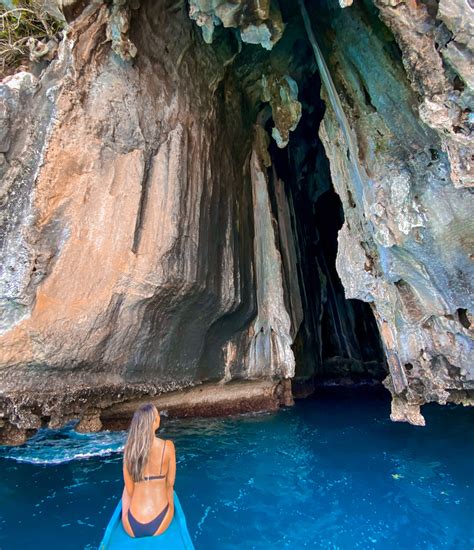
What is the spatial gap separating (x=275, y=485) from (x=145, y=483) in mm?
3215

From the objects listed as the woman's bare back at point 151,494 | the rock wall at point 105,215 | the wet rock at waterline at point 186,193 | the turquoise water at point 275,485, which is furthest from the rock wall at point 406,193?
the woman's bare back at point 151,494

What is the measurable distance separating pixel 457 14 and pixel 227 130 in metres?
4.80

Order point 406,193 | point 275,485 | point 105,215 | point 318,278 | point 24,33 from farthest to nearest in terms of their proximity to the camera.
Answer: point 318,278
point 24,33
point 105,215
point 275,485
point 406,193

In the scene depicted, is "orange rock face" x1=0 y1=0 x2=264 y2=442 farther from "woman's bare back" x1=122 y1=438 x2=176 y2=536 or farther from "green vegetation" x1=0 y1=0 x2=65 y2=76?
"woman's bare back" x1=122 y1=438 x2=176 y2=536

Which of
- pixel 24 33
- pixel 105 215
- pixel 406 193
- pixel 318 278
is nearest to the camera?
pixel 406 193

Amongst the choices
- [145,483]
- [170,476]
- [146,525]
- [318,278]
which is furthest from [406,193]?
[318,278]

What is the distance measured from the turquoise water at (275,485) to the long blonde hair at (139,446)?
1.75 meters

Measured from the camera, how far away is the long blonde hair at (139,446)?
2902 mm

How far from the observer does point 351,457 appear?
22.1 feet

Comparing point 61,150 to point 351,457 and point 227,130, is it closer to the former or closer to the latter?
point 227,130

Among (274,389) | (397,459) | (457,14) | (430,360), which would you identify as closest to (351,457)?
(397,459)

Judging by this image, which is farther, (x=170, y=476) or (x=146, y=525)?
(x=170, y=476)

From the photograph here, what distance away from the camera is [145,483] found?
2926mm

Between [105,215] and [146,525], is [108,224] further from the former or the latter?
[146,525]
